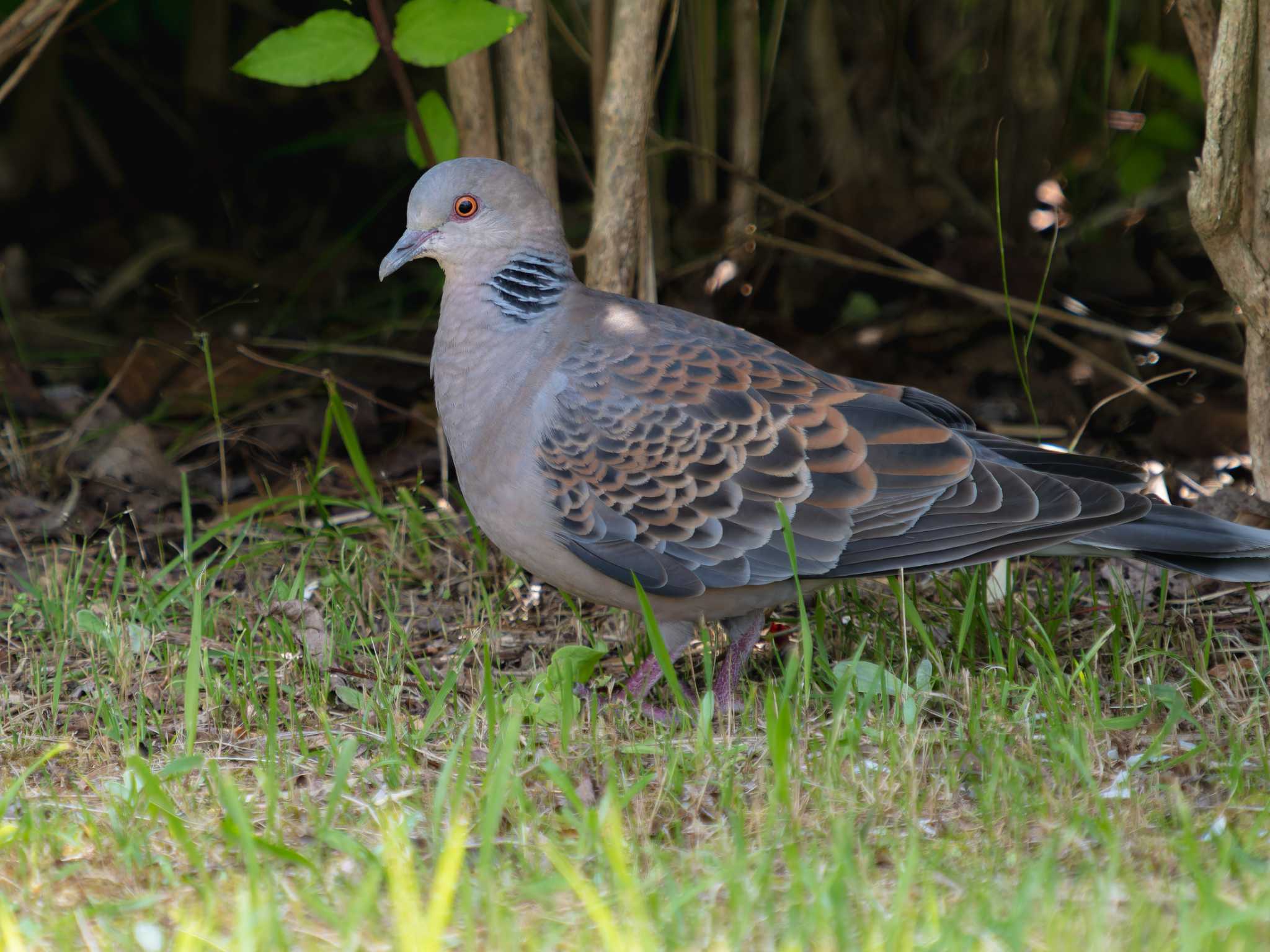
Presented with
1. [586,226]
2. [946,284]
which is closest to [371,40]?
[946,284]

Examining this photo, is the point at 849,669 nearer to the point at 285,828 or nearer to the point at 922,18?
the point at 285,828

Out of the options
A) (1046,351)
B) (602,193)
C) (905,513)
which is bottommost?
Result: (1046,351)

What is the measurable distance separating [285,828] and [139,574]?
4.94ft

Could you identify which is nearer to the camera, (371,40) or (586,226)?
(371,40)

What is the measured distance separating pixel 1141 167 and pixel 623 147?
2118 millimetres

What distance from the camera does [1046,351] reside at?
18.0 feet

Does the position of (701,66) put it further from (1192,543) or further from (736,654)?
(1192,543)

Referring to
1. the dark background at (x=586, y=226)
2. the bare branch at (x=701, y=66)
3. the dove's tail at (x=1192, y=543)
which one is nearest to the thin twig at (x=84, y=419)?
the dark background at (x=586, y=226)

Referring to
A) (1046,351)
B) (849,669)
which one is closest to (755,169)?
(1046,351)

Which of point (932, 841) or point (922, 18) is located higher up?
point (922, 18)

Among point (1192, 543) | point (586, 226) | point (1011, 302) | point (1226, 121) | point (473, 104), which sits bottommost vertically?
point (586, 226)

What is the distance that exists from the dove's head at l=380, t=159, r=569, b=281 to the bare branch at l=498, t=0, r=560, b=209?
1.87 ft

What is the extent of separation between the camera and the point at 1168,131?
5121 mm

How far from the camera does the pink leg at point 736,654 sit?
11.3 feet
